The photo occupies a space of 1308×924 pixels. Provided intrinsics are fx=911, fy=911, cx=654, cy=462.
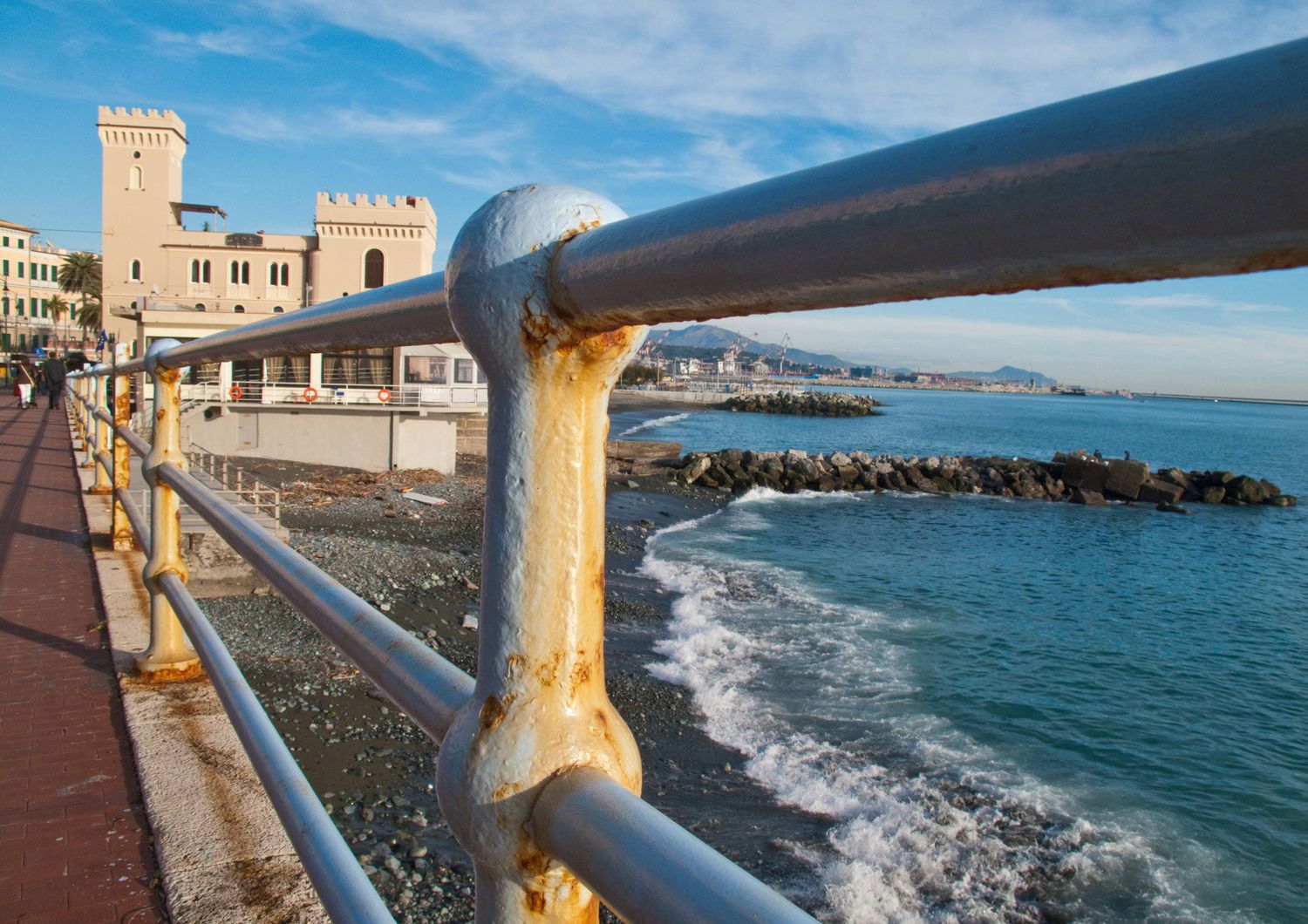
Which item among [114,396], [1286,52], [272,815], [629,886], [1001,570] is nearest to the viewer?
[1286,52]

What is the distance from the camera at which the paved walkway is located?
2186mm

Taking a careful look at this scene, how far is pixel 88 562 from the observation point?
5.41 meters

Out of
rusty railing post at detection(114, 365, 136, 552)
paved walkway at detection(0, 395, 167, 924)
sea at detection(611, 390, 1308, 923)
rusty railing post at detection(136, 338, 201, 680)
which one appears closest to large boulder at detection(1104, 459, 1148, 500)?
sea at detection(611, 390, 1308, 923)

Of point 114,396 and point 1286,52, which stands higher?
point 1286,52

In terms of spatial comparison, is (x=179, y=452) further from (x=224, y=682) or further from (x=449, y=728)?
(x=449, y=728)

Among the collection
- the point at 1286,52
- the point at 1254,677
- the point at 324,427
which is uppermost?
the point at 1286,52

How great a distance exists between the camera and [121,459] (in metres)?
5.31

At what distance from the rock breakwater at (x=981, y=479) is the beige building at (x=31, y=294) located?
54070 millimetres

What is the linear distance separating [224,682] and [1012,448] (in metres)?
81.8

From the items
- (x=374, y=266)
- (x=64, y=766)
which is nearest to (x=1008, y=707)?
(x=64, y=766)

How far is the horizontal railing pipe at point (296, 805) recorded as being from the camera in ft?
3.97

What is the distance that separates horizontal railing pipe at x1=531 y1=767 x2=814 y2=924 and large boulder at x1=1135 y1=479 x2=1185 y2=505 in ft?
155

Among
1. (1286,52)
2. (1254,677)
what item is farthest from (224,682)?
(1254,677)

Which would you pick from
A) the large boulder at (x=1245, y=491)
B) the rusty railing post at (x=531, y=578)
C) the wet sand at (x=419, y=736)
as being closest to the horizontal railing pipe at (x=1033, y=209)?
the rusty railing post at (x=531, y=578)
